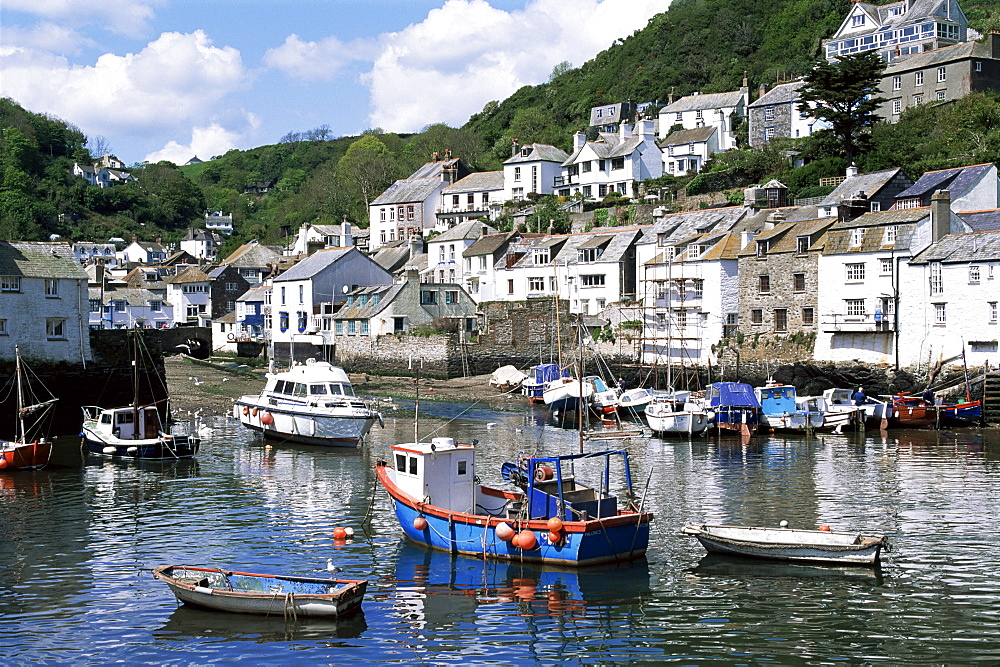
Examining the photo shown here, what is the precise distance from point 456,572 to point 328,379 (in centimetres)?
2294

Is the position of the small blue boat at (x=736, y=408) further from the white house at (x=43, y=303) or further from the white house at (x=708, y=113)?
the white house at (x=708, y=113)

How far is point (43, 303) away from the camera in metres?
46.3

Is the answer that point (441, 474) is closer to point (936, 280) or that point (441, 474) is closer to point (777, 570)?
point (777, 570)

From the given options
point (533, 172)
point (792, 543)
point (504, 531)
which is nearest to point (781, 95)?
point (533, 172)

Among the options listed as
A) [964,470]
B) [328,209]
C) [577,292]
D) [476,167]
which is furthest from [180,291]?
[964,470]

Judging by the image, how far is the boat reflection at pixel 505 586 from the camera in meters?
20.9

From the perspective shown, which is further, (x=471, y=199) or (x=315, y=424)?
(x=471, y=199)

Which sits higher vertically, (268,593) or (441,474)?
(441,474)

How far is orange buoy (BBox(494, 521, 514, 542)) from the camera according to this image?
75.2 feet

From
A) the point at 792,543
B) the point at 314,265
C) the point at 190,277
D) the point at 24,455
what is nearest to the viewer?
the point at 792,543

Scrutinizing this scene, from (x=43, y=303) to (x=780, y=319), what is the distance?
40041mm

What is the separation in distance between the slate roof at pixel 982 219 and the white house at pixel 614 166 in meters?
38.8

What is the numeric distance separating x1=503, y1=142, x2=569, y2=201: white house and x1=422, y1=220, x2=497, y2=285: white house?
10.8 metres

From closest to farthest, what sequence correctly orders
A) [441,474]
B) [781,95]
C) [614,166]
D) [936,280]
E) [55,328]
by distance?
[441,474], [55,328], [936,280], [781,95], [614,166]
